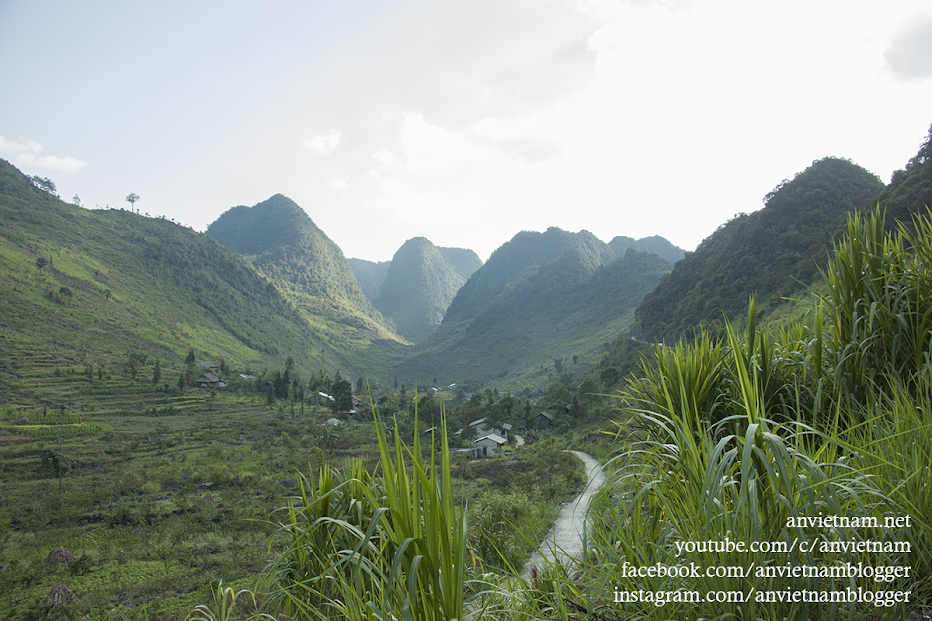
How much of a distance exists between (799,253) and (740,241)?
843 centimetres

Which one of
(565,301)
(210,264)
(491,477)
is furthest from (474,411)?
(210,264)

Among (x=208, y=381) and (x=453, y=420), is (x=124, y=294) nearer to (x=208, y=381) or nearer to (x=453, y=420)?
(x=208, y=381)

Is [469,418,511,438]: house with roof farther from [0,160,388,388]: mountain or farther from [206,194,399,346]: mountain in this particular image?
[206,194,399,346]: mountain

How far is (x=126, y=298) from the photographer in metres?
65.3

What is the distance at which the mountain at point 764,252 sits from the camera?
37000 mm

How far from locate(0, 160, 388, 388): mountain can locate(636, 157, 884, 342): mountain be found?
62977 millimetres

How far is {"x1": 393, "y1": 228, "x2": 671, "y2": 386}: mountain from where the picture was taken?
79188mm

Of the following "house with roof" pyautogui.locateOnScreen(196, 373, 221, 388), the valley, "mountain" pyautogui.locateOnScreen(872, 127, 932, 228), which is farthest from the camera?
"house with roof" pyautogui.locateOnScreen(196, 373, 221, 388)

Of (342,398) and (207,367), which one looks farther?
(207,367)

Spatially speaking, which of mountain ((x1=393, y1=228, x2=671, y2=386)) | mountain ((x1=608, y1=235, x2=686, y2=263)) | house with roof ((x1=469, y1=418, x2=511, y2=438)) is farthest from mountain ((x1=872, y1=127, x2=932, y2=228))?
mountain ((x1=608, y1=235, x2=686, y2=263))

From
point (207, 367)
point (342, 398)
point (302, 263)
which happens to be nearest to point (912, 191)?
point (342, 398)

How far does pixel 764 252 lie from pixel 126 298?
84.8m

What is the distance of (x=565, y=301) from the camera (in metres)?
107

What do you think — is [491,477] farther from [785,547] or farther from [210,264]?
[210,264]
